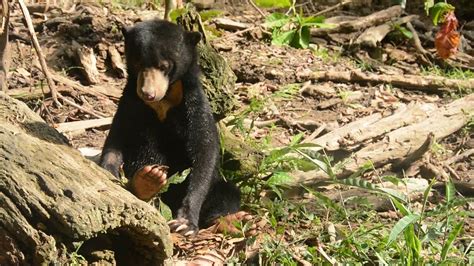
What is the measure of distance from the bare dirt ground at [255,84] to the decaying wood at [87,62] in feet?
0.19

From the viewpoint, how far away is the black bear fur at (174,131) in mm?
5609

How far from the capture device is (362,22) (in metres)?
10.7

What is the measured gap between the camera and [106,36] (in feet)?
29.4

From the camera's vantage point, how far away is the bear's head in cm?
550

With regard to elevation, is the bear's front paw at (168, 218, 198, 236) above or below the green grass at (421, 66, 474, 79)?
above

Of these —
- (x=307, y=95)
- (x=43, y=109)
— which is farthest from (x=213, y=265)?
(x=307, y=95)

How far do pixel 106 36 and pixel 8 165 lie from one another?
5.57 meters

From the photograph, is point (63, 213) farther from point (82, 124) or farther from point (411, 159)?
point (82, 124)

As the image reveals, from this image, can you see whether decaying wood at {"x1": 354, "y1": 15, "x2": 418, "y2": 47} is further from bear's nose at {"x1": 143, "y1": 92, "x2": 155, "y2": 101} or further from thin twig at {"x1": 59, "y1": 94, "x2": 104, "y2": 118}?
bear's nose at {"x1": 143, "y1": 92, "x2": 155, "y2": 101}

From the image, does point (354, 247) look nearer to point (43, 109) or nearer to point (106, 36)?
point (43, 109)

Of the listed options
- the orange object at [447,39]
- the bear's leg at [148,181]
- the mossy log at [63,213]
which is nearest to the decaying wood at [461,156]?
the orange object at [447,39]

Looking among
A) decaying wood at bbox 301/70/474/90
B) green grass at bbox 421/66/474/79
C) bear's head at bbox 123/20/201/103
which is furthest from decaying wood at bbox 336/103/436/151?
green grass at bbox 421/66/474/79

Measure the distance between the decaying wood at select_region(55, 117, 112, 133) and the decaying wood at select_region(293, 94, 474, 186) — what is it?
1975 mm

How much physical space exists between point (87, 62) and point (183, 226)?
3.60 m
